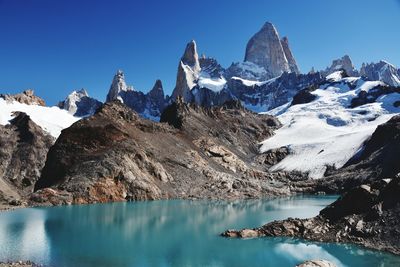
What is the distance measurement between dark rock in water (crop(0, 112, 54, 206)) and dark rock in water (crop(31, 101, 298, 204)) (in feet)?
111

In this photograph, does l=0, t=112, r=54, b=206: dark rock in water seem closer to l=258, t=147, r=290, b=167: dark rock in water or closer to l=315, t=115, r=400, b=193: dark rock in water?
l=258, t=147, r=290, b=167: dark rock in water

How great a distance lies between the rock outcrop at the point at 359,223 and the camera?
39.6 metres

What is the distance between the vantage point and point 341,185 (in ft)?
367

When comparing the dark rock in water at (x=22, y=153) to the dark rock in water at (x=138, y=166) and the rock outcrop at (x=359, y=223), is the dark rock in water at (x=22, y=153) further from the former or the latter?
the rock outcrop at (x=359, y=223)

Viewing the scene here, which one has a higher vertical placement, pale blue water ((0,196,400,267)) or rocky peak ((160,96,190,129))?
rocky peak ((160,96,190,129))

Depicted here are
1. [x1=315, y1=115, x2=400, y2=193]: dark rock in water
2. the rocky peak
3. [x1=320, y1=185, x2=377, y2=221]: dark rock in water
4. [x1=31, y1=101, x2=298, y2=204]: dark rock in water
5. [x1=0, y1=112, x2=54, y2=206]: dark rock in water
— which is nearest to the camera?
[x1=320, y1=185, x2=377, y2=221]: dark rock in water

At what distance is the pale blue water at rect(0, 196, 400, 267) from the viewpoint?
34.7 m

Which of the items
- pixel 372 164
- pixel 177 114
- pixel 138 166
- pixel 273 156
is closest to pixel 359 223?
pixel 138 166

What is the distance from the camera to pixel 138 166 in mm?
97062

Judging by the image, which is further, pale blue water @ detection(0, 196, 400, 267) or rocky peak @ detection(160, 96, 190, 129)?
rocky peak @ detection(160, 96, 190, 129)

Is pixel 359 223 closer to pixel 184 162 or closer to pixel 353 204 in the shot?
pixel 353 204

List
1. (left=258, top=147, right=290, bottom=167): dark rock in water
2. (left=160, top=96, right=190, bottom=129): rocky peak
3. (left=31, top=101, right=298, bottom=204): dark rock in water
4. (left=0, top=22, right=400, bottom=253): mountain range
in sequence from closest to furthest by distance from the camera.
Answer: (left=0, top=22, right=400, bottom=253): mountain range, (left=31, top=101, right=298, bottom=204): dark rock in water, (left=160, top=96, right=190, bottom=129): rocky peak, (left=258, top=147, right=290, bottom=167): dark rock in water

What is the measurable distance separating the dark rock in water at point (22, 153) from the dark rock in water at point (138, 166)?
33858 millimetres

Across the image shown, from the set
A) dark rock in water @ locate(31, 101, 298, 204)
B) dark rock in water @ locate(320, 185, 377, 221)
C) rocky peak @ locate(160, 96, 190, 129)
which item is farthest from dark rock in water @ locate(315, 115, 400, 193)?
dark rock in water @ locate(320, 185, 377, 221)
